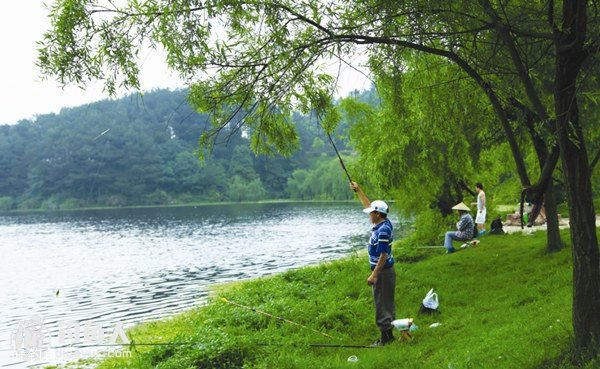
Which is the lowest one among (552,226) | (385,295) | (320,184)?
(385,295)

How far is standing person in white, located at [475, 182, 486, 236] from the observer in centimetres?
1759

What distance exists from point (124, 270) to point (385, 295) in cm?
2610

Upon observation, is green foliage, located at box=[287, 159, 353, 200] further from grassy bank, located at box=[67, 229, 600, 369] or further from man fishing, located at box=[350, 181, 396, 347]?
man fishing, located at box=[350, 181, 396, 347]

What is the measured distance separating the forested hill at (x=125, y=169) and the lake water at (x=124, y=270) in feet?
231

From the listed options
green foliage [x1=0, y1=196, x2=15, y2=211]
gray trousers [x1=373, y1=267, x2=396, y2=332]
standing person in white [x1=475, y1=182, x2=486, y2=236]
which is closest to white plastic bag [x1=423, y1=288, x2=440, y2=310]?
gray trousers [x1=373, y1=267, x2=396, y2=332]

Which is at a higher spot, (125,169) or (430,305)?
(125,169)

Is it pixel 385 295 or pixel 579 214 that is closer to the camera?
pixel 579 214

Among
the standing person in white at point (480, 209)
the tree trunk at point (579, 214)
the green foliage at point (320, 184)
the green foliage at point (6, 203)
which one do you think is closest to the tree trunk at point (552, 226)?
the standing person in white at point (480, 209)

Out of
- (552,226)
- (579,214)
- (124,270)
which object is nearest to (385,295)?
(579,214)

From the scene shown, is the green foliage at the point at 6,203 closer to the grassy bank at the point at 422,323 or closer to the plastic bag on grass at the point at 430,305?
the grassy bank at the point at 422,323

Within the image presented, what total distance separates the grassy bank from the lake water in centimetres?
397

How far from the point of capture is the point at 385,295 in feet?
27.9

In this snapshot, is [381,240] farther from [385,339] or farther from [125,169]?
[125,169]

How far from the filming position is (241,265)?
30375 mm
